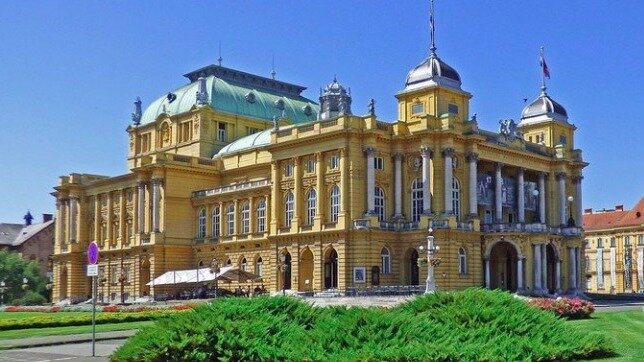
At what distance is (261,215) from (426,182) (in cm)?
2097

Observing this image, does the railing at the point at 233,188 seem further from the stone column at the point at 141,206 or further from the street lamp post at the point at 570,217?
the street lamp post at the point at 570,217

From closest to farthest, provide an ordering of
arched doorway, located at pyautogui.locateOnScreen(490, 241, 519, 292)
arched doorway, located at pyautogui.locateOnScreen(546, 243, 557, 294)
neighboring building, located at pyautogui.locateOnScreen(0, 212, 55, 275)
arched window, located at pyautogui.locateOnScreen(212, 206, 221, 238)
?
arched doorway, located at pyautogui.locateOnScreen(490, 241, 519, 292) → arched doorway, located at pyautogui.locateOnScreen(546, 243, 557, 294) → arched window, located at pyautogui.locateOnScreen(212, 206, 221, 238) → neighboring building, located at pyautogui.locateOnScreen(0, 212, 55, 275)

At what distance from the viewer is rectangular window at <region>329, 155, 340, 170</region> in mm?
84125

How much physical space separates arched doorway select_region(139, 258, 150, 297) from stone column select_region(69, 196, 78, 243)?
57.5 ft

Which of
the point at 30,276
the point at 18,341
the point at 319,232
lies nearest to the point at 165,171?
the point at 319,232

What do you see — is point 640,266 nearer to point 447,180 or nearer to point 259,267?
point 447,180

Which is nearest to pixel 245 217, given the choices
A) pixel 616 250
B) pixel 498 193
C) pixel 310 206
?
pixel 310 206

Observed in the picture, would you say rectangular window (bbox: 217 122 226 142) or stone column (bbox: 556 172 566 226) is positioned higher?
rectangular window (bbox: 217 122 226 142)

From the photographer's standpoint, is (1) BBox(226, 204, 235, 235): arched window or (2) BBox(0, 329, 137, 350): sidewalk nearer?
(2) BBox(0, 329, 137, 350): sidewalk

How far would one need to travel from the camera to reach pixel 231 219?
327 feet

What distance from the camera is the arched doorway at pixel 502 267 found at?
9150cm

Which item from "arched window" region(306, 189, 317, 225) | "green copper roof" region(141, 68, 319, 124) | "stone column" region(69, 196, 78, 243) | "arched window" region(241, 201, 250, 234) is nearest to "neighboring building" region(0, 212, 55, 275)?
"stone column" region(69, 196, 78, 243)

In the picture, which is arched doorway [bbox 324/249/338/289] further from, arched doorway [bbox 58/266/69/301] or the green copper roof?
arched doorway [bbox 58/266/69/301]

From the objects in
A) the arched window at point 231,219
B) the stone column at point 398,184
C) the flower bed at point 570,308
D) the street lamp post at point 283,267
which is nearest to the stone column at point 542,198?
the stone column at point 398,184
